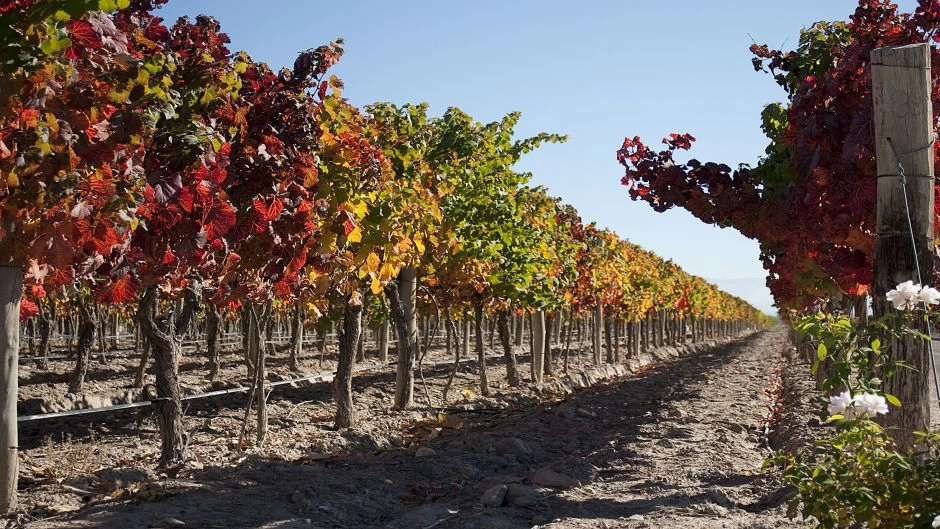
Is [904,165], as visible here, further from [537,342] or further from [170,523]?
[537,342]

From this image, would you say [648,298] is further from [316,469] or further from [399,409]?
[316,469]

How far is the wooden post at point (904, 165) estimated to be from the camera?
15.5 ft

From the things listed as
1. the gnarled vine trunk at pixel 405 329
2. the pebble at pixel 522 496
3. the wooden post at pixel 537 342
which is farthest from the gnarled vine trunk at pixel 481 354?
the pebble at pixel 522 496

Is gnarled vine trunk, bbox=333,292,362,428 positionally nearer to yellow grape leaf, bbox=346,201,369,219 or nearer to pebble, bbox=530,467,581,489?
yellow grape leaf, bbox=346,201,369,219

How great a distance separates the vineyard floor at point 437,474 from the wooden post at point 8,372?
404 millimetres

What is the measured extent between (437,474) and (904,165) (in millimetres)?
4835

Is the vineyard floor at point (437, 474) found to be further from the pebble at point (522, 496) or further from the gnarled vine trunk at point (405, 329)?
the gnarled vine trunk at point (405, 329)

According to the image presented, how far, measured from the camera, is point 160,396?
8000 mm

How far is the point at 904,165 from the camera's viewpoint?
4738mm

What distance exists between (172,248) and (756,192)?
4.95m

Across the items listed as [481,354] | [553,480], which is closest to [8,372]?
[553,480]

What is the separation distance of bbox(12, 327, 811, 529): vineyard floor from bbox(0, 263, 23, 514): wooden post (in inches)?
15.9

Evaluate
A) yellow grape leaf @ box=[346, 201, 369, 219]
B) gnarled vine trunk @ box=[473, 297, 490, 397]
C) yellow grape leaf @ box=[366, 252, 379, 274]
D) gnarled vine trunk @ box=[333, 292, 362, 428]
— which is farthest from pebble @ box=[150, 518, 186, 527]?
gnarled vine trunk @ box=[473, 297, 490, 397]

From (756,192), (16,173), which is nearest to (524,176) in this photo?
(756,192)
